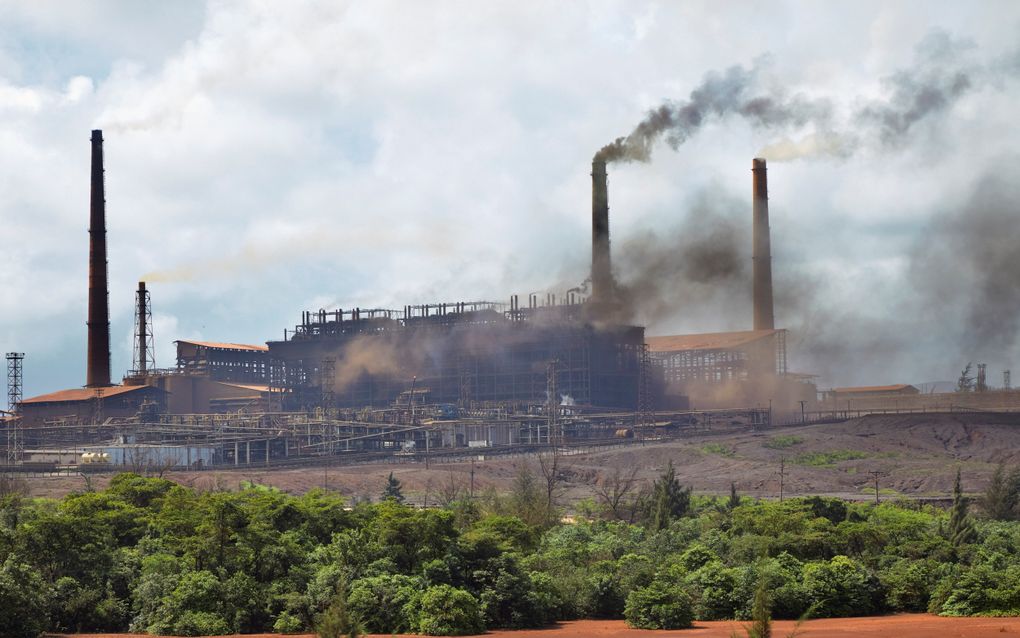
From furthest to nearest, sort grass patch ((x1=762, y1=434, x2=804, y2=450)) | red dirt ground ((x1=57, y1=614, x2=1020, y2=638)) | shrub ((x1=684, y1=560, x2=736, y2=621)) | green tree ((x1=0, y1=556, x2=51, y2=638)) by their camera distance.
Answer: grass patch ((x1=762, y1=434, x2=804, y2=450)) → shrub ((x1=684, y1=560, x2=736, y2=621)) → red dirt ground ((x1=57, y1=614, x2=1020, y2=638)) → green tree ((x1=0, y1=556, x2=51, y2=638))

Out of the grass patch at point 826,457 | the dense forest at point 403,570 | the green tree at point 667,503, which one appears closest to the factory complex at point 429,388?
the grass patch at point 826,457

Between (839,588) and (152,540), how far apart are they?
2703 centimetres

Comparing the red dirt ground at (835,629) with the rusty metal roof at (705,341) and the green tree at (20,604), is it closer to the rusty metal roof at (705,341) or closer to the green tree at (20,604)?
the green tree at (20,604)

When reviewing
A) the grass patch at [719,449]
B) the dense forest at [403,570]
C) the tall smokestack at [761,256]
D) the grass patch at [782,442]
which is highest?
the tall smokestack at [761,256]

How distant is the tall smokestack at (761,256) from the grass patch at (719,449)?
31.3 m

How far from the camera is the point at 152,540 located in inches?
2180

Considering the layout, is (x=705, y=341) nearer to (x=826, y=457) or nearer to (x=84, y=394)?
(x=826, y=457)

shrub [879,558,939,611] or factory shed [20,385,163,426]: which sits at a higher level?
factory shed [20,385,163,426]

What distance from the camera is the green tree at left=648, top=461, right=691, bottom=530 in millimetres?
77875

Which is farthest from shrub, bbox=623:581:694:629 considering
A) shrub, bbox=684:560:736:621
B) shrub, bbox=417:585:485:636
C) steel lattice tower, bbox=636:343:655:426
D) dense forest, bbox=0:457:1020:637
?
steel lattice tower, bbox=636:343:655:426

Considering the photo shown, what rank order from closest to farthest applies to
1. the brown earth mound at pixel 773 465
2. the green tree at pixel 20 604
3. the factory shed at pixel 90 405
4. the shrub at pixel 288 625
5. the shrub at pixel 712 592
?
the green tree at pixel 20 604 → the shrub at pixel 288 625 → the shrub at pixel 712 592 → the brown earth mound at pixel 773 465 → the factory shed at pixel 90 405

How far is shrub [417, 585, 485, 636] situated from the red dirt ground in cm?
92

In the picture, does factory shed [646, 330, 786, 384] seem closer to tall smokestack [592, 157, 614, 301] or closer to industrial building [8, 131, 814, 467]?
industrial building [8, 131, 814, 467]

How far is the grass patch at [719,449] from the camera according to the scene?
131 meters
